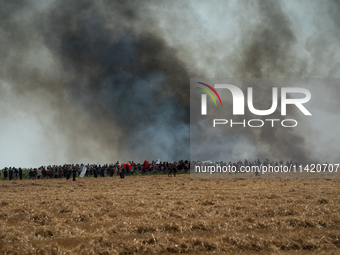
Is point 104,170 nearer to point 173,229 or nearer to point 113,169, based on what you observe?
point 113,169

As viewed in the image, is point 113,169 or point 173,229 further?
point 113,169

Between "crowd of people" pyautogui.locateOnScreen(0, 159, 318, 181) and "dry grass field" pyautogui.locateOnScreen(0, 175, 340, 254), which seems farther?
"crowd of people" pyautogui.locateOnScreen(0, 159, 318, 181)

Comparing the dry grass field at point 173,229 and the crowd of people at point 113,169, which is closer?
the dry grass field at point 173,229

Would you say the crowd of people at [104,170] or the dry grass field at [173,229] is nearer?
the dry grass field at [173,229]

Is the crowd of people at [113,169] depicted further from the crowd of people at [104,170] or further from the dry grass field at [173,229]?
the dry grass field at [173,229]

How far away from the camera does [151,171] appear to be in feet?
169

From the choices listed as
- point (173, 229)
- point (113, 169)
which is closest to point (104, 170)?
point (113, 169)

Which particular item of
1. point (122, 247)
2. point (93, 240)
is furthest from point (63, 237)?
point (122, 247)

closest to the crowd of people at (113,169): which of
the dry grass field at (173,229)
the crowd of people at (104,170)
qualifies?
the crowd of people at (104,170)

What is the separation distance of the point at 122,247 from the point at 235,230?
3.97 meters

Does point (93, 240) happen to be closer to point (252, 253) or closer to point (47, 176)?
point (252, 253)

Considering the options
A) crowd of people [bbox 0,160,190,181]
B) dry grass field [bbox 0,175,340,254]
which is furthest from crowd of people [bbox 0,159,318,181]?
dry grass field [bbox 0,175,340,254]

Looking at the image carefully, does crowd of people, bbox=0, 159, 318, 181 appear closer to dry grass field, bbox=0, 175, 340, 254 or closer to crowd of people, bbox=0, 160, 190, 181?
crowd of people, bbox=0, 160, 190, 181

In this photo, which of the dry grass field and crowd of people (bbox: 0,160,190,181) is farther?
crowd of people (bbox: 0,160,190,181)
